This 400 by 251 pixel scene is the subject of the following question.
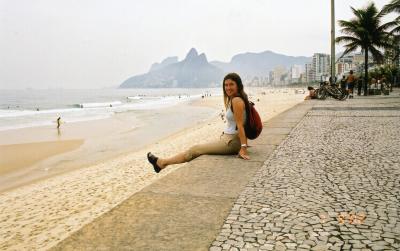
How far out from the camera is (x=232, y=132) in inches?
210

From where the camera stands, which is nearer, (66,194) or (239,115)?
(239,115)

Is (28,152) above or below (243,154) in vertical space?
below

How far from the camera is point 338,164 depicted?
16.0 ft

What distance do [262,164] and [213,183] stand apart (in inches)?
46.6

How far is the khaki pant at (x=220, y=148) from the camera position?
17.5 feet

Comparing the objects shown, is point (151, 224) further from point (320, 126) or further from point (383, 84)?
point (383, 84)

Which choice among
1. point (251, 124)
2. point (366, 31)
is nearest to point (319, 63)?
point (366, 31)

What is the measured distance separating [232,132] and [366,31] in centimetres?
2139

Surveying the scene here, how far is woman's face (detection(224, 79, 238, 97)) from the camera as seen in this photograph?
5.27m

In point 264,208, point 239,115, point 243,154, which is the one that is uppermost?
point 239,115

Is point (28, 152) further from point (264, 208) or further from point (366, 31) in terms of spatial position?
point (366, 31)

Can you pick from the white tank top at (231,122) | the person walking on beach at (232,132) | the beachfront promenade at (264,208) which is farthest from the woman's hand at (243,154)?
the white tank top at (231,122)

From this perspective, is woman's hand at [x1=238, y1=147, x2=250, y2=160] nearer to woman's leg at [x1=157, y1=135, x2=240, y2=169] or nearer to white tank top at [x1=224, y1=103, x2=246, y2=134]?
woman's leg at [x1=157, y1=135, x2=240, y2=169]

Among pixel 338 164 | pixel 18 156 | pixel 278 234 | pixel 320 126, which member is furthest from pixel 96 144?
pixel 278 234
